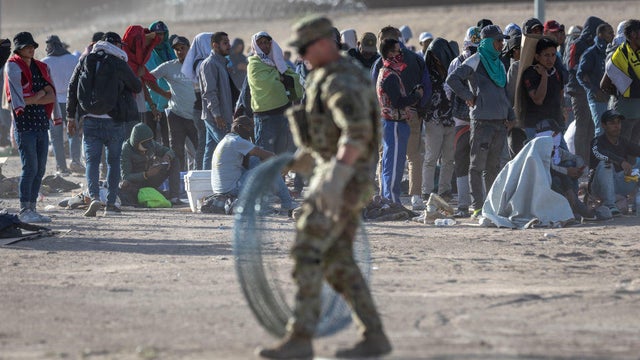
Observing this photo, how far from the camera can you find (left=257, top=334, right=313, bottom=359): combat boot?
20.8 feet

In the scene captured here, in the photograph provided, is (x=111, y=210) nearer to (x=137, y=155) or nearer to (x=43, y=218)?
(x=43, y=218)

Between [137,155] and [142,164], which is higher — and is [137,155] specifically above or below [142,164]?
above

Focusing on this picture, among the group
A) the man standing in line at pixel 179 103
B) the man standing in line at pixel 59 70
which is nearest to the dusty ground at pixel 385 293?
the man standing in line at pixel 179 103

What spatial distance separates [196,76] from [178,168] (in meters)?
1.15

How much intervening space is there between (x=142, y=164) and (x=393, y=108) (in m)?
3.54

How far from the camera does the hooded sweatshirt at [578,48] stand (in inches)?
602

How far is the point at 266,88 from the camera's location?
14156 mm

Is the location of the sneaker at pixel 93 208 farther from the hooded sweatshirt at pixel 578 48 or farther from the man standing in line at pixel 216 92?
the hooded sweatshirt at pixel 578 48

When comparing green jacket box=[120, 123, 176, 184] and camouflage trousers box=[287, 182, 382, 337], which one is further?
green jacket box=[120, 123, 176, 184]

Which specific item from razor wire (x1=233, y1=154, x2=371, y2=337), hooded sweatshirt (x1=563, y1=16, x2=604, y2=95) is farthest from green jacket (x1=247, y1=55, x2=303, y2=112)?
razor wire (x1=233, y1=154, x2=371, y2=337)

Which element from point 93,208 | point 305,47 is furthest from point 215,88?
point 305,47

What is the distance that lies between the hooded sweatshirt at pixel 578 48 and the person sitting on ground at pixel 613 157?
222 centimetres

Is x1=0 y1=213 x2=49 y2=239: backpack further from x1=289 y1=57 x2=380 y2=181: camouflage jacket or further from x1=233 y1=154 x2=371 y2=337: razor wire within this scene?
x1=289 y1=57 x2=380 y2=181: camouflage jacket

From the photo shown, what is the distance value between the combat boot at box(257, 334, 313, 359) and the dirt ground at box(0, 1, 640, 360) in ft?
0.84
